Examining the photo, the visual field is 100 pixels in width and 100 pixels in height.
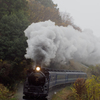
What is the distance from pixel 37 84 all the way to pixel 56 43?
591cm

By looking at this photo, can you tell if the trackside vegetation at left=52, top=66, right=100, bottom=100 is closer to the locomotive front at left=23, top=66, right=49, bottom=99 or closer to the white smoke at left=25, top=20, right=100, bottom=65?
the locomotive front at left=23, top=66, right=49, bottom=99

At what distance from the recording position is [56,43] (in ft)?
52.0

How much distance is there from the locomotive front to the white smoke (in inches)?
99.8

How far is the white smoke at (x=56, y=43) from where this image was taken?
13.5 m

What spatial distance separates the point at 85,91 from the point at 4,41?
1236 centimetres

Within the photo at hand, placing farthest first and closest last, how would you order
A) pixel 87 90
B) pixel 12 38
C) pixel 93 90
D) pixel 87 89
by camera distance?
pixel 12 38 < pixel 87 89 < pixel 87 90 < pixel 93 90

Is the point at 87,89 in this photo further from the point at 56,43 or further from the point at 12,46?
the point at 12,46

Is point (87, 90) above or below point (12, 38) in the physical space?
below

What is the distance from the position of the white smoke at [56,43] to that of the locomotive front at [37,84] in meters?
2.53

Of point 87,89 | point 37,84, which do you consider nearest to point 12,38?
point 37,84

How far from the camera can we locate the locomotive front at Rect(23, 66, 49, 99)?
11.0 metres

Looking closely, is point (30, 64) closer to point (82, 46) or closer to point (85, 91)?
point (82, 46)

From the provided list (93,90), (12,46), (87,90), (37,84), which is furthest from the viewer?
(12,46)

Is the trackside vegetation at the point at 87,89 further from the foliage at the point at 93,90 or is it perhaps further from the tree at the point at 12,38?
the tree at the point at 12,38
